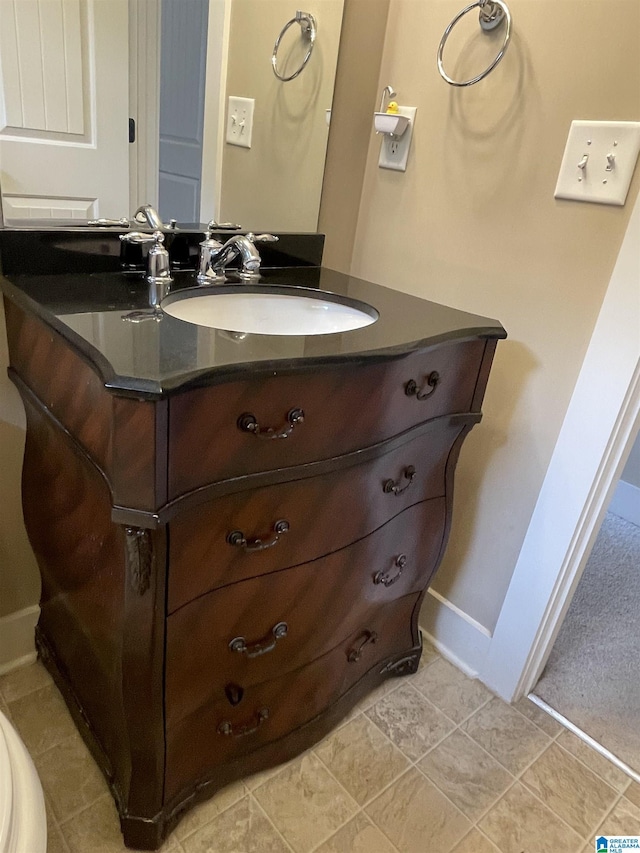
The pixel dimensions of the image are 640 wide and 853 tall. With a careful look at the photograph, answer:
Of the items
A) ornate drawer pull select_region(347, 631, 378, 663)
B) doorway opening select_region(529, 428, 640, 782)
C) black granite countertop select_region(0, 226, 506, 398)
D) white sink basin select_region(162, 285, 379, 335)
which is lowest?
doorway opening select_region(529, 428, 640, 782)

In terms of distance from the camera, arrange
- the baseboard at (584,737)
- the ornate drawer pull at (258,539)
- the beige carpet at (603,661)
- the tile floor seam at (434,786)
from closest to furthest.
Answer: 1. the ornate drawer pull at (258,539)
2. the tile floor seam at (434,786)
3. the baseboard at (584,737)
4. the beige carpet at (603,661)

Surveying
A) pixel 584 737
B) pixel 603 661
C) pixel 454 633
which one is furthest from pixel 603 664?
pixel 454 633

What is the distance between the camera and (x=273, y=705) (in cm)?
110

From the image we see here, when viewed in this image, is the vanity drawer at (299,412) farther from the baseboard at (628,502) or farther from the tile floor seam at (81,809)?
the baseboard at (628,502)

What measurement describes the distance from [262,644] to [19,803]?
41 cm

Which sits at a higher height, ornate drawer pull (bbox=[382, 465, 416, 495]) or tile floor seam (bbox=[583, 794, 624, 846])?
ornate drawer pull (bbox=[382, 465, 416, 495])

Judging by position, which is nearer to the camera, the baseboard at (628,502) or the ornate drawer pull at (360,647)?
the ornate drawer pull at (360,647)

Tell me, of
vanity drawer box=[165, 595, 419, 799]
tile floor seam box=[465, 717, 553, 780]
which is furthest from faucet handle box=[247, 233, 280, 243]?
tile floor seam box=[465, 717, 553, 780]

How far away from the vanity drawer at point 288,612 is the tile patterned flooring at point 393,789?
0.98 feet

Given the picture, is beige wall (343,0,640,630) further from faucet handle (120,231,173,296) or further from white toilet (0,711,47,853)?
white toilet (0,711,47,853)

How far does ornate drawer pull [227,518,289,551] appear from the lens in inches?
33.9

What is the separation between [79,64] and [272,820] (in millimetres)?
1349

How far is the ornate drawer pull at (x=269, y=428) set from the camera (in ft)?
2.55

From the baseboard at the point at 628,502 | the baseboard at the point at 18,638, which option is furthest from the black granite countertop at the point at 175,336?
the baseboard at the point at 628,502
